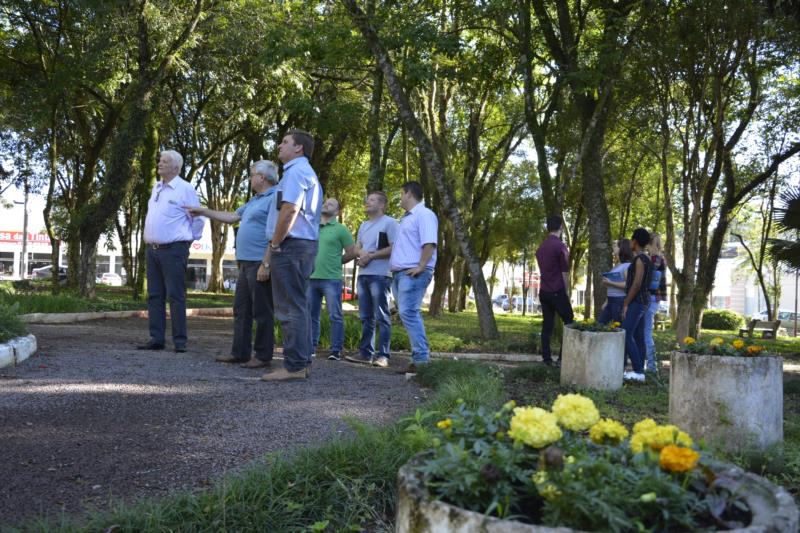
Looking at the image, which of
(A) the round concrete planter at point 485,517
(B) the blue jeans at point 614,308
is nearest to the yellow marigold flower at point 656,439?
(A) the round concrete planter at point 485,517

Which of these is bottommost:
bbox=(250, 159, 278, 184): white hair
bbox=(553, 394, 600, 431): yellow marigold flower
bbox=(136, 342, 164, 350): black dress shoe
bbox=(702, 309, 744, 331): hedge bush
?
bbox=(702, 309, 744, 331): hedge bush

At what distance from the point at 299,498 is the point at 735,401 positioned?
280 cm

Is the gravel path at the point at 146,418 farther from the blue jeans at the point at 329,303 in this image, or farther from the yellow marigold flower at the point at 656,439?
the yellow marigold flower at the point at 656,439

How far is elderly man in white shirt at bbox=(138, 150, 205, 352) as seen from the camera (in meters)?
7.82

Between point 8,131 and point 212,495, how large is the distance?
27.6m

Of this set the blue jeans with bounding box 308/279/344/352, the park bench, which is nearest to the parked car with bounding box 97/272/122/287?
the park bench

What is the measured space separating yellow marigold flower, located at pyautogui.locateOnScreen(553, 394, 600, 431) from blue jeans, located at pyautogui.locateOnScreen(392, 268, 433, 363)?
5.55 metres

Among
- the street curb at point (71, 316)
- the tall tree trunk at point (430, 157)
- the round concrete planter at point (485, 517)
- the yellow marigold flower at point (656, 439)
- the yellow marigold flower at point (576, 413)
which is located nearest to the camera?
the round concrete planter at point (485, 517)

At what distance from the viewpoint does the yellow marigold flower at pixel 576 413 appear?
2.11 metres

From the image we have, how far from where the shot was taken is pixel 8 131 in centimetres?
2666

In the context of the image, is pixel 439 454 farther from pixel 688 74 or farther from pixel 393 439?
pixel 688 74

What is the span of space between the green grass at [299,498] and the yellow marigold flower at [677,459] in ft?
5.00

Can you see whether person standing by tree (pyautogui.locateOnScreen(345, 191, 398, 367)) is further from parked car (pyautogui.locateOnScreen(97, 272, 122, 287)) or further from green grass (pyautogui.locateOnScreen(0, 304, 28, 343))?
parked car (pyautogui.locateOnScreen(97, 272, 122, 287))

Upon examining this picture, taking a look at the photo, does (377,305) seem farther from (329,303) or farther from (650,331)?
(650,331)
